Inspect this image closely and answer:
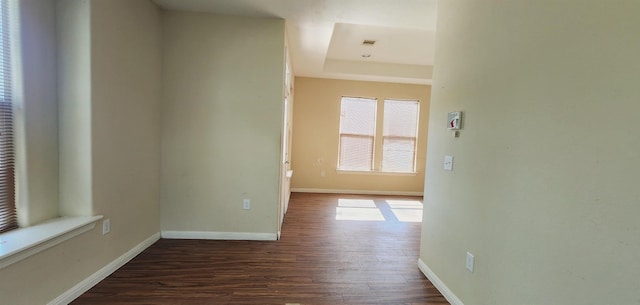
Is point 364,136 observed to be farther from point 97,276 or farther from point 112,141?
point 97,276

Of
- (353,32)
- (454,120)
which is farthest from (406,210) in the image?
(353,32)

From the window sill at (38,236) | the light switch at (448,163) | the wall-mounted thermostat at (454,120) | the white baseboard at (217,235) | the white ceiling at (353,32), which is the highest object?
the white ceiling at (353,32)

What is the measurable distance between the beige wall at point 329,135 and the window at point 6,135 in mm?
4283

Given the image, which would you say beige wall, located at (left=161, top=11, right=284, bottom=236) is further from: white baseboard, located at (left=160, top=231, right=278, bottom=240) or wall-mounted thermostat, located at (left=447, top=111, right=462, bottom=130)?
wall-mounted thermostat, located at (left=447, top=111, right=462, bottom=130)

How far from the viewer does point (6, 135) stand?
5.26 feet

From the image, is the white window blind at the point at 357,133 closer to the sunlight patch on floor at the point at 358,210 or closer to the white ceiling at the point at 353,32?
the white ceiling at the point at 353,32

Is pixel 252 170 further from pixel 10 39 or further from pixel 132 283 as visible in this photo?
pixel 10 39

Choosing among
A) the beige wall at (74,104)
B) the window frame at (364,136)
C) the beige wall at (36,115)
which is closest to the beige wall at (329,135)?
the window frame at (364,136)

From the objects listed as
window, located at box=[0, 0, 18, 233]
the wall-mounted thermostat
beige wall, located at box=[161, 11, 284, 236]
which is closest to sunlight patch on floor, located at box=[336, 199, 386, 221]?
beige wall, located at box=[161, 11, 284, 236]

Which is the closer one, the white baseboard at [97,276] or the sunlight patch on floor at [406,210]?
the white baseboard at [97,276]

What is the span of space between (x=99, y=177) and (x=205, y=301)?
4.28ft

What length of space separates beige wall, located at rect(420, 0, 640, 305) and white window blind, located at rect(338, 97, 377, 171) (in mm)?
3664

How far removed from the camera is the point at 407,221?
3926 millimetres

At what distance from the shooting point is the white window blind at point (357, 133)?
572 cm
